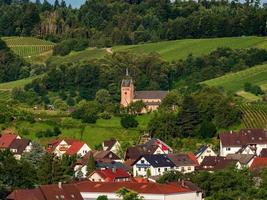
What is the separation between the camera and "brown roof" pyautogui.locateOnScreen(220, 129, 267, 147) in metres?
68.1

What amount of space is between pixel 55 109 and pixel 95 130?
14.6 m

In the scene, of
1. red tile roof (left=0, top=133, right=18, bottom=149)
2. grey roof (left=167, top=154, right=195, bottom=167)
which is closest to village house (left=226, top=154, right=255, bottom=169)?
grey roof (left=167, top=154, right=195, bottom=167)

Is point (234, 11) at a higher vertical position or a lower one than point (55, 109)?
higher

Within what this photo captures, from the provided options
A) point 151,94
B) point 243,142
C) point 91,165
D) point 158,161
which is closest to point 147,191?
point 91,165

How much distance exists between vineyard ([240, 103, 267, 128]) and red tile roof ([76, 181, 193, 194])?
2207cm

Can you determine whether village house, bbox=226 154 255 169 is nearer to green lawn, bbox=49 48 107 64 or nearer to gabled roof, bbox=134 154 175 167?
gabled roof, bbox=134 154 175 167

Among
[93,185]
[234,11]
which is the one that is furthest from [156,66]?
[93,185]

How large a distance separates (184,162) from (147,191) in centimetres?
1272

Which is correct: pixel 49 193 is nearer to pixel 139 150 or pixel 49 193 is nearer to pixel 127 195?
pixel 127 195

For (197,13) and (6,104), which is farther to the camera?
(197,13)

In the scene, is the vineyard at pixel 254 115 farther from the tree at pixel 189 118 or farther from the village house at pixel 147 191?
the village house at pixel 147 191

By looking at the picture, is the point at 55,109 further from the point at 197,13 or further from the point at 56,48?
the point at 197,13

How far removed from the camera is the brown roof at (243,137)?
68.1m

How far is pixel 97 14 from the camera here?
133 m
